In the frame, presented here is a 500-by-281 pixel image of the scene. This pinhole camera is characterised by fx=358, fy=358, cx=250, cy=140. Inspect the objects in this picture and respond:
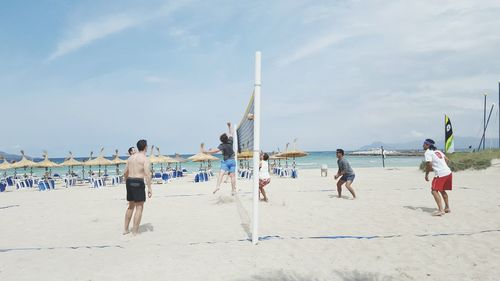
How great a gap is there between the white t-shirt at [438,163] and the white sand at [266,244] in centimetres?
80

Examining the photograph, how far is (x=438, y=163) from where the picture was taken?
21.6 feet

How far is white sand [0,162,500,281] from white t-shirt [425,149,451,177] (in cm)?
80

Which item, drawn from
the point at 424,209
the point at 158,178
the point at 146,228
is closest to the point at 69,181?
the point at 158,178

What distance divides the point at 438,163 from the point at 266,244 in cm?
379

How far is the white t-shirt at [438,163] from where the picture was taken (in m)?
6.54

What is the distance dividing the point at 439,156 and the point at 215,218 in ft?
14.3

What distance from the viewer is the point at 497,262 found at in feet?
13.1

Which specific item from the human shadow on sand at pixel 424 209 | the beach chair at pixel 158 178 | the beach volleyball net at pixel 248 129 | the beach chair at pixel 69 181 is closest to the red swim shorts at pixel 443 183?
the human shadow on sand at pixel 424 209

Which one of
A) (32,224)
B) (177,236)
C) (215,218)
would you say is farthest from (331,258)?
(32,224)

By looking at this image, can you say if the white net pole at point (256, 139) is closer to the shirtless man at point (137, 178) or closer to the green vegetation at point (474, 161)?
the shirtless man at point (137, 178)

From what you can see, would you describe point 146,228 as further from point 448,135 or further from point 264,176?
point 448,135

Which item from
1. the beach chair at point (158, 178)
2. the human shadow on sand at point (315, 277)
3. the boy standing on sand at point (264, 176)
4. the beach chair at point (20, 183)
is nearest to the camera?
the human shadow on sand at point (315, 277)

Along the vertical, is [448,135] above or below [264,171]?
above

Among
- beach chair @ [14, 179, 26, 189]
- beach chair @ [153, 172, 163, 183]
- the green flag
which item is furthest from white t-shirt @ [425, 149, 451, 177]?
beach chair @ [14, 179, 26, 189]
